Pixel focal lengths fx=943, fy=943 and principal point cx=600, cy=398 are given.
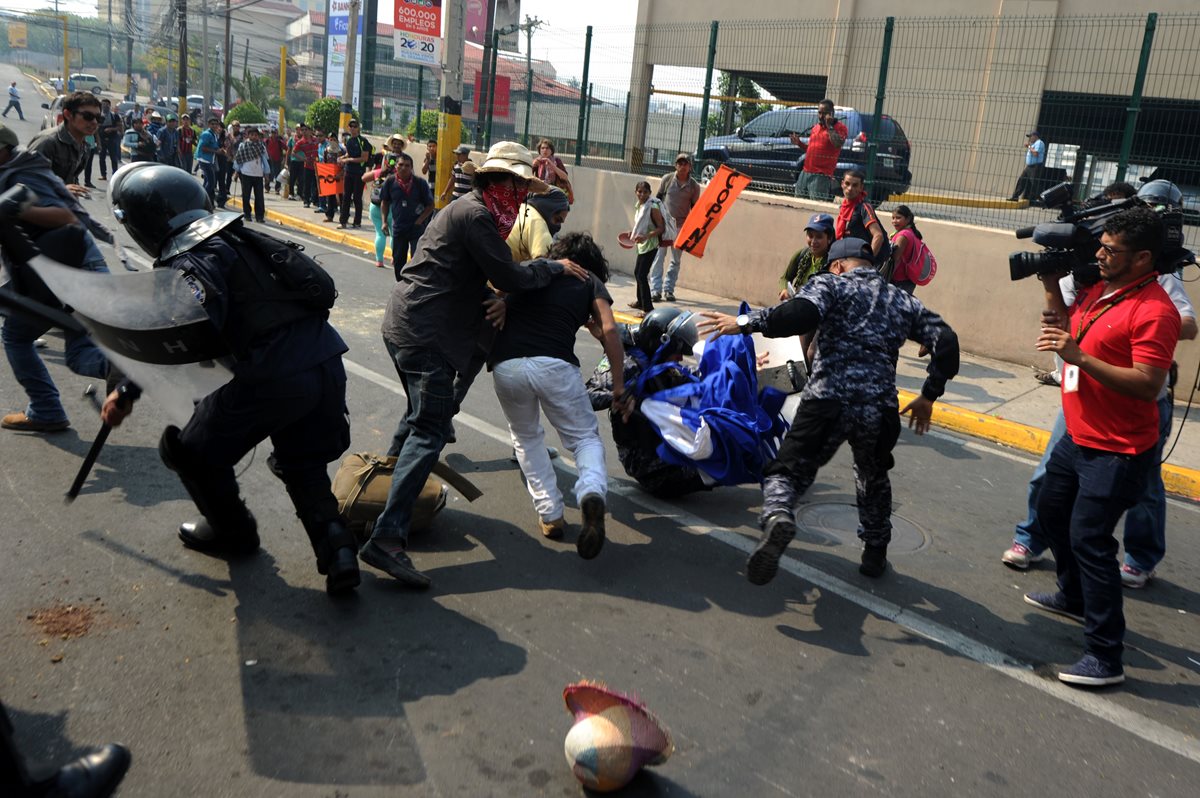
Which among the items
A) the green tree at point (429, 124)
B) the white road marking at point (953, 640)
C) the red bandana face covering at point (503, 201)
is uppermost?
the green tree at point (429, 124)

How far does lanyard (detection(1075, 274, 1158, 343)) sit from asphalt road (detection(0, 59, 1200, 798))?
1.34 meters

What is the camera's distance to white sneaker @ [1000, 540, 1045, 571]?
487 centimetres

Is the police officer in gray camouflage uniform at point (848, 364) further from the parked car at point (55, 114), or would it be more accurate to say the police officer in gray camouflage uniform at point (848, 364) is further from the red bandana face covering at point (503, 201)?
the parked car at point (55, 114)

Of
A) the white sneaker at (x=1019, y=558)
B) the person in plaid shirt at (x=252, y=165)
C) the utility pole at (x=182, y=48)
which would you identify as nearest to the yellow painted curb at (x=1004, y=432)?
the white sneaker at (x=1019, y=558)

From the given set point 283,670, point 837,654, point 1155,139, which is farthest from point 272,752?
point 1155,139

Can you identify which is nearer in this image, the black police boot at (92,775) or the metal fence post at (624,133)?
the black police boot at (92,775)

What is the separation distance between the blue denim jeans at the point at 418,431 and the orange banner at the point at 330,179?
14929 mm

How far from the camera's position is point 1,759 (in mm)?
2277

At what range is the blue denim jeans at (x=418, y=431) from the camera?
412 centimetres

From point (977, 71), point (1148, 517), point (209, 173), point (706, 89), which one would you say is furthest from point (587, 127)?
point (1148, 517)

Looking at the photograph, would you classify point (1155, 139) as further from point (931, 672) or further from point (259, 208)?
point (259, 208)

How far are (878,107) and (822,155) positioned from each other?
824 millimetres

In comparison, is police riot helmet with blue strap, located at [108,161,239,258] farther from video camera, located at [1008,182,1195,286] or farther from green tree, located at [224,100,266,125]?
green tree, located at [224,100,266,125]

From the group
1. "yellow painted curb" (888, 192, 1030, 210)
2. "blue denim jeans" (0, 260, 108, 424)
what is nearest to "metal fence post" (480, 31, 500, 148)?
"yellow painted curb" (888, 192, 1030, 210)
